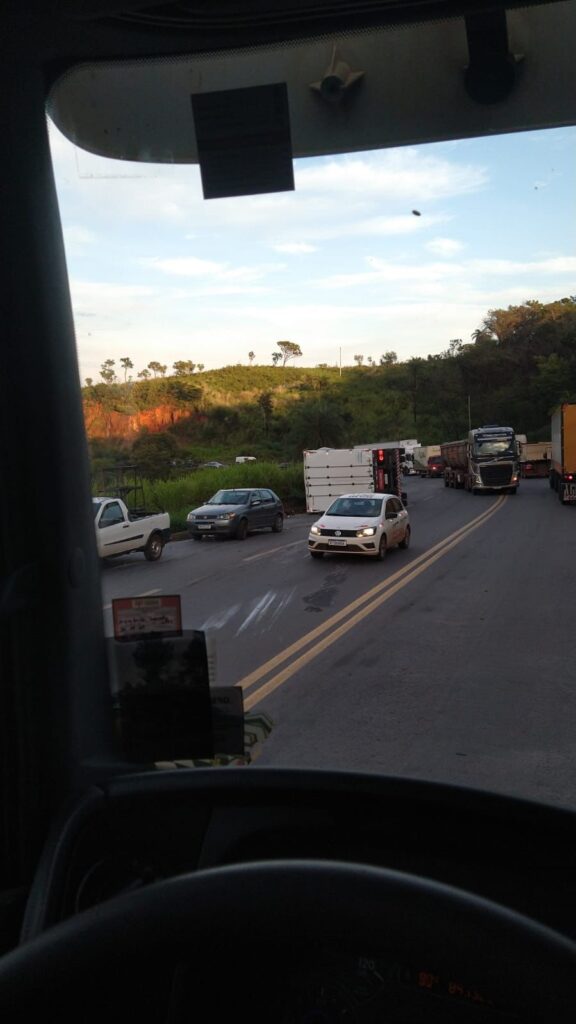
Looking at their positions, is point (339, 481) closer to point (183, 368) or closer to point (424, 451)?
point (424, 451)

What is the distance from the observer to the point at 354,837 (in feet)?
6.39

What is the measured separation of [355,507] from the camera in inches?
580

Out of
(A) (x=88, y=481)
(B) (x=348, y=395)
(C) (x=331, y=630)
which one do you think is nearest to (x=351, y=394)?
(B) (x=348, y=395)

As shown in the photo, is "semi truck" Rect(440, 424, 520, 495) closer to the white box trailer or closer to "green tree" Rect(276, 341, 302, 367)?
the white box trailer

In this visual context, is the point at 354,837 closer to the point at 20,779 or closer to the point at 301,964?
the point at 301,964

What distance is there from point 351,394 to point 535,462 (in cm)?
2810

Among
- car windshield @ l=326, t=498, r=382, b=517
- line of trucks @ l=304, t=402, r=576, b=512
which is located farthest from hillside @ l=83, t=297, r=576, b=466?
car windshield @ l=326, t=498, r=382, b=517

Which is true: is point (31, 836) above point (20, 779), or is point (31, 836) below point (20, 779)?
below

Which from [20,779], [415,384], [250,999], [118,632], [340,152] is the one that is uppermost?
[340,152]

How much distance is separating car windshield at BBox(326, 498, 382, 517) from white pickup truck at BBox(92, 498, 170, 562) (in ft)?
34.8

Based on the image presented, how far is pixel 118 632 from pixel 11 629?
349 millimetres

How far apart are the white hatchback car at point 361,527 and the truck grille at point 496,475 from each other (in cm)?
1283

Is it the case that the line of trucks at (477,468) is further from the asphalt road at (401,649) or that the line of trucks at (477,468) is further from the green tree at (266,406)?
the green tree at (266,406)

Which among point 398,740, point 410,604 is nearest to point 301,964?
point 398,740
